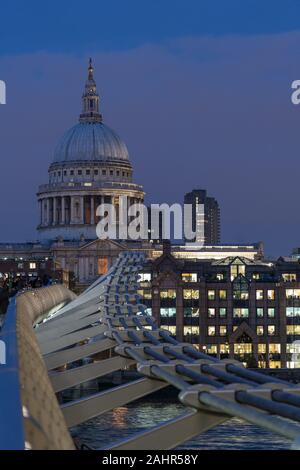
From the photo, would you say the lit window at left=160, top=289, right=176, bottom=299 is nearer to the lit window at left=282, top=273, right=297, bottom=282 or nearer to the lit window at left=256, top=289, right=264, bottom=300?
the lit window at left=256, top=289, right=264, bottom=300

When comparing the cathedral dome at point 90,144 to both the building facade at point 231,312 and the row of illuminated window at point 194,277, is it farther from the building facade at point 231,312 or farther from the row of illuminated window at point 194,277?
the building facade at point 231,312

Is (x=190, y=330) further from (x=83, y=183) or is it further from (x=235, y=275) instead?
(x=83, y=183)

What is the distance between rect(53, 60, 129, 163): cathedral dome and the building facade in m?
56.7

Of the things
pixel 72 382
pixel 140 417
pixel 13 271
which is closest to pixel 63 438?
pixel 72 382

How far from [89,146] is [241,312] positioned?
63.0 metres

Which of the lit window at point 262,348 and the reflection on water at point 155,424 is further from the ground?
the lit window at point 262,348

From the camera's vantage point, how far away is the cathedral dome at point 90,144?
148m

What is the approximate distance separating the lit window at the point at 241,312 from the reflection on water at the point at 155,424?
33.0 meters

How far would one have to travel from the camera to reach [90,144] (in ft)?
487

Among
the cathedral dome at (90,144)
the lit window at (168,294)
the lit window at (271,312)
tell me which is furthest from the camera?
the cathedral dome at (90,144)

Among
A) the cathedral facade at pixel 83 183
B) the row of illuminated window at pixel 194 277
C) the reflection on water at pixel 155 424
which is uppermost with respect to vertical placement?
the cathedral facade at pixel 83 183

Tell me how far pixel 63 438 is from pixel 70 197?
456 feet

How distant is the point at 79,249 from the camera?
137 m

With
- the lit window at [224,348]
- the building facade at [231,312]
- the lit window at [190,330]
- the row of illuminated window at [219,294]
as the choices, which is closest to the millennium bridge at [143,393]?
the building facade at [231,312]
